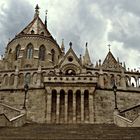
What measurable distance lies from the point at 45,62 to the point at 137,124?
27.2m

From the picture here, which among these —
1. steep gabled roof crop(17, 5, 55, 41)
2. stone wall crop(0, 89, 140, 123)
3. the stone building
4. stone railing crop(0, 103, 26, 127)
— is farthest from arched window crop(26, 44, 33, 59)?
stone railing crop(0, 103, 26, 127)

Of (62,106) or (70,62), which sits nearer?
(62,106)

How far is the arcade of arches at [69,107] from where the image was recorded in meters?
25.2

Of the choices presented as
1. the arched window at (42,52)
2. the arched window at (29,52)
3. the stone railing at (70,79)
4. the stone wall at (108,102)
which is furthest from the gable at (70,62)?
the arched window at (29,52)

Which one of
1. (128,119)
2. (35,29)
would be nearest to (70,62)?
(128,119)

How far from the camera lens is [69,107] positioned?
26000mm

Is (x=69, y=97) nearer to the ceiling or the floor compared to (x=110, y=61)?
nearer to the floor

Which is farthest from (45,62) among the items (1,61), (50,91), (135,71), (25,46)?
(50,91)

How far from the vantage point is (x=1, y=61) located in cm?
4488

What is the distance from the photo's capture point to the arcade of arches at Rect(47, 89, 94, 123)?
25.2 m

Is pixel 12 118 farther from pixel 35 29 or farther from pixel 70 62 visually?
pixel 35 29

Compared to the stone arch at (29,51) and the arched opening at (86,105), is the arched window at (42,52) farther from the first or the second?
the arched opening at (86,105)

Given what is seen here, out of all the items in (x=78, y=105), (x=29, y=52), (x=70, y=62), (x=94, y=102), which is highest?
(x=29, y=52)

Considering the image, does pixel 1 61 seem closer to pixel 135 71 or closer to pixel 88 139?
pixel 135 71
